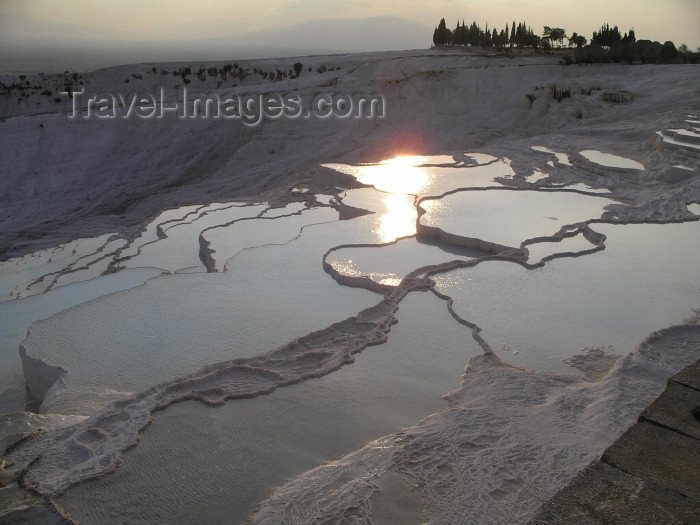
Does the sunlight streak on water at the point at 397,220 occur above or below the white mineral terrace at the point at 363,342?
above

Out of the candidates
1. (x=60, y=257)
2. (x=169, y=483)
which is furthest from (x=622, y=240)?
(x=60, y=257)

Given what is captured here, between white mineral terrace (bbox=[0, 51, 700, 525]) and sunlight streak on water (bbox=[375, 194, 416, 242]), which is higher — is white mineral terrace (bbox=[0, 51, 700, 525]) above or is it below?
below

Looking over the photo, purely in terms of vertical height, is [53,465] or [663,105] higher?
[663,105]

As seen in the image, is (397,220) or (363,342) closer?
(363,342)

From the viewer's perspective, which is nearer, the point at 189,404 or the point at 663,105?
the point at 189,404

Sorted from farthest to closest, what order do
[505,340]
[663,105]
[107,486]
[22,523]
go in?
[663,105] < [505,340] < [107,486] < [22,523]

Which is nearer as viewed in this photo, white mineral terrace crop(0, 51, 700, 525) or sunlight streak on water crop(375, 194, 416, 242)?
white mineral terrace crop(0, 51, 700, 525)

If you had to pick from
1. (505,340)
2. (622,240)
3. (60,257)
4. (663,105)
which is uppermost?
(663,105)

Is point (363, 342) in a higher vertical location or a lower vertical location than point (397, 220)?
lower

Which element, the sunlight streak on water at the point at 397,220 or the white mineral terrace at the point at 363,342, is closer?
the white mineral terrace at the point at 363,342

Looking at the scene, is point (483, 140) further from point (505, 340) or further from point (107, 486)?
point (107, 486)

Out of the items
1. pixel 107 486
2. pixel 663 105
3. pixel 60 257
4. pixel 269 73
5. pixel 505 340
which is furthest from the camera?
pixel 269 73
